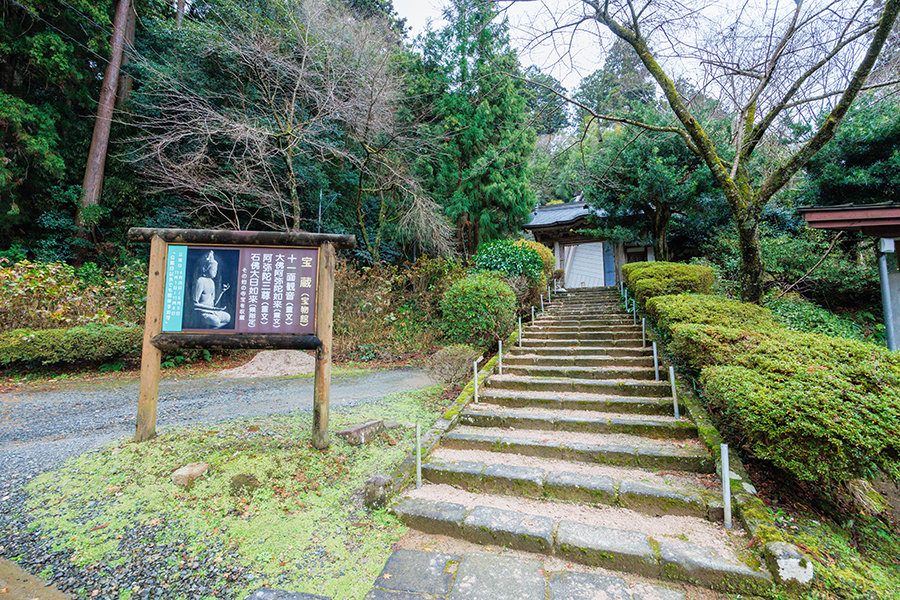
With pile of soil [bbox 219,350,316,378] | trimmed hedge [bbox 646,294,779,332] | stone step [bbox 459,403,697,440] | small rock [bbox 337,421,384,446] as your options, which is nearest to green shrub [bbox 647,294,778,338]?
trimmed hedge [bbox 646,294,779,332]

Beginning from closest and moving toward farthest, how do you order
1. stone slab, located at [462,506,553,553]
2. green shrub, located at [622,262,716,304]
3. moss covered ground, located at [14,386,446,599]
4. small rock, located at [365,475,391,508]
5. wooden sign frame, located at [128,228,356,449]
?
1. moss covered ground, located at [14,386,446,599]
2. stone slab, located at [462,506,553,553]
3. small rock, located at [365,475,391,508]
4. wooden sign frame, located at [128,228,356,449]
5. green shrub, located at [622,262,716,304]

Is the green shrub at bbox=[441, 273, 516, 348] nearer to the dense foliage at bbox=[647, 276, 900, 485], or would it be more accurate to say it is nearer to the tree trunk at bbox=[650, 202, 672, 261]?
the dense foliage at bbox=[647, 276, 900, 485]

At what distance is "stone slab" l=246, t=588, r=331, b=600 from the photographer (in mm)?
1995

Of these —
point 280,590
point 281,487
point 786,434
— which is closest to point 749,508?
point 786,434

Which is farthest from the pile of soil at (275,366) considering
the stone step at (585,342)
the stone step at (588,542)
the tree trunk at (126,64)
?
the tree trunk at (126,64)

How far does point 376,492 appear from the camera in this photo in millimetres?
2893

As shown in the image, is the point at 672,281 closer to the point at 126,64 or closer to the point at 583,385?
the point at 583,385

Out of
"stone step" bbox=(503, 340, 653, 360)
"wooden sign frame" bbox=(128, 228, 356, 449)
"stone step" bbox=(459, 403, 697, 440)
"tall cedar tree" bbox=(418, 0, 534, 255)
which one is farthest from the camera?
"tall cedar tree" bbox=(418, 0, 534, 255)

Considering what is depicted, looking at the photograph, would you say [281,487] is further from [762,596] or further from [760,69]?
[760,69]

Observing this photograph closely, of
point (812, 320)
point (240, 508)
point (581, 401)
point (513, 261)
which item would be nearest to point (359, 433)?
point (240, 508)

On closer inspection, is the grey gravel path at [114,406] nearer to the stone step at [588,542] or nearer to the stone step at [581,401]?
the stone step at [581,401]

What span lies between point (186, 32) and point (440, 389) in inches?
441

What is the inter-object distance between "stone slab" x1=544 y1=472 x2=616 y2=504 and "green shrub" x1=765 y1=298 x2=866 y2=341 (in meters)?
A: 5.75

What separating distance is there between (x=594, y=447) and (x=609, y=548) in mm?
1279
